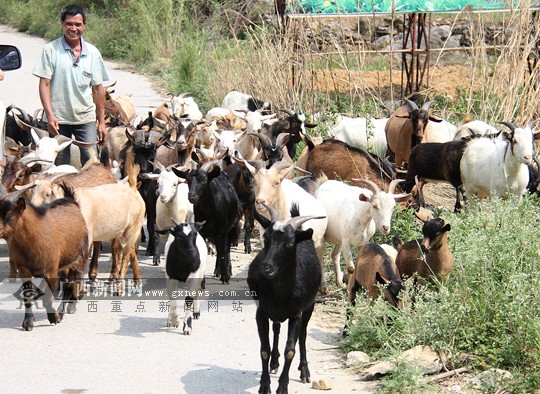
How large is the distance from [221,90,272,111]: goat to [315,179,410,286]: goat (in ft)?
19.3

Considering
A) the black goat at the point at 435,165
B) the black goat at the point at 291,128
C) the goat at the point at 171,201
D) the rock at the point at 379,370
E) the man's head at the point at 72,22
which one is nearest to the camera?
the rock at the point at 379,370

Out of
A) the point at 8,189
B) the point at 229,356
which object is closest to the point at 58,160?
the point at 8,189

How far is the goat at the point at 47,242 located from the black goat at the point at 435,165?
14.6ft

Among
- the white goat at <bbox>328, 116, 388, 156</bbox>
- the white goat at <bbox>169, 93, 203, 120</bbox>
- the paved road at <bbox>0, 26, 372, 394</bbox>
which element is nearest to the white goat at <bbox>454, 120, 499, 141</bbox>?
the white goat at <bbox>328, 116, 388, 156</bbox>

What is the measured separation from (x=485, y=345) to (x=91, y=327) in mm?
3164

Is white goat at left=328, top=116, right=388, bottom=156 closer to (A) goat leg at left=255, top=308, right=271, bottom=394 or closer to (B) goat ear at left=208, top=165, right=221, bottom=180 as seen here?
(B) goat ear at left=208, top=165, right=221, bottom=180

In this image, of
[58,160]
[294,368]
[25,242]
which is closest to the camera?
[294,368]

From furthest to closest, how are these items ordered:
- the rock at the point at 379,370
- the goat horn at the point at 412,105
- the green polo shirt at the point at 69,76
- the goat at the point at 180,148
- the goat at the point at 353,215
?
the goat horn at the point at 412,105, the goat at the point at 180,148, the green polo shirt at the point at 69,76, the goat at the point at 353,215, the rock at the point at 379,370

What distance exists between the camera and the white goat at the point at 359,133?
45.5 feet

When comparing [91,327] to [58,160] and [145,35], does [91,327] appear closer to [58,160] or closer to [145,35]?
[58,160]

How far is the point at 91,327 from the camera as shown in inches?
321

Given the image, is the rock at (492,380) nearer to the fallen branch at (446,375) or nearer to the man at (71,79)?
the fallen branch at (446,375)

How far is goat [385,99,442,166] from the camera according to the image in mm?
13078

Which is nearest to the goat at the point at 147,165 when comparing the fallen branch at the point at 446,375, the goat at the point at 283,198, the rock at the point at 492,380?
the goat at the point at 283,198
